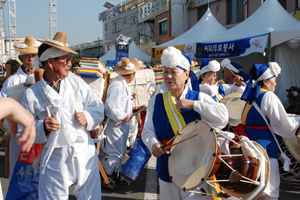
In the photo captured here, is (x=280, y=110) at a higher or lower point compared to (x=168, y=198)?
higher

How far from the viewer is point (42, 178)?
2525 millimetres

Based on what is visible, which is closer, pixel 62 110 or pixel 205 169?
pixel 205 169

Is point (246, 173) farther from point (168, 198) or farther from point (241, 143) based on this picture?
point (168, 198)

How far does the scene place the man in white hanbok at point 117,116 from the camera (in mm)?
4395

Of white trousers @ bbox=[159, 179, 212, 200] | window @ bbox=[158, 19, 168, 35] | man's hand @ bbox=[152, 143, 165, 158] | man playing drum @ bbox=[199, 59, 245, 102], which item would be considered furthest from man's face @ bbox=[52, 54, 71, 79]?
window @ bbox=[158, 19, 168, 35]

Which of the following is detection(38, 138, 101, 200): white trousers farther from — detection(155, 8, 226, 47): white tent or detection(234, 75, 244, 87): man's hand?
detection(155, 8, 226, 47): white tent

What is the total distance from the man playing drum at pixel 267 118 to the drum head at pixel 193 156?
1207mm

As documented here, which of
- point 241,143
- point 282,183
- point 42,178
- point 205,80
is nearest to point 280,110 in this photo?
point 241,143

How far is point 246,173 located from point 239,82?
3129mm

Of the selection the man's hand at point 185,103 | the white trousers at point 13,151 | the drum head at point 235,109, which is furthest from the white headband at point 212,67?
the white trousers at point 13,151

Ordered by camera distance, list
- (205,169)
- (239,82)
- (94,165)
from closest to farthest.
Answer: (205,169) < (94,165) < (239,82)

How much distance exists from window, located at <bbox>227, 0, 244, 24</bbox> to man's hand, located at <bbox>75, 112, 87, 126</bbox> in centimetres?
1642

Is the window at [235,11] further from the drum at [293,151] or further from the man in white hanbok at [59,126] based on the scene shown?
the man in white hanbok at [59,126]

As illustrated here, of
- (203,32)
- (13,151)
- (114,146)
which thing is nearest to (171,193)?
(13,151)
